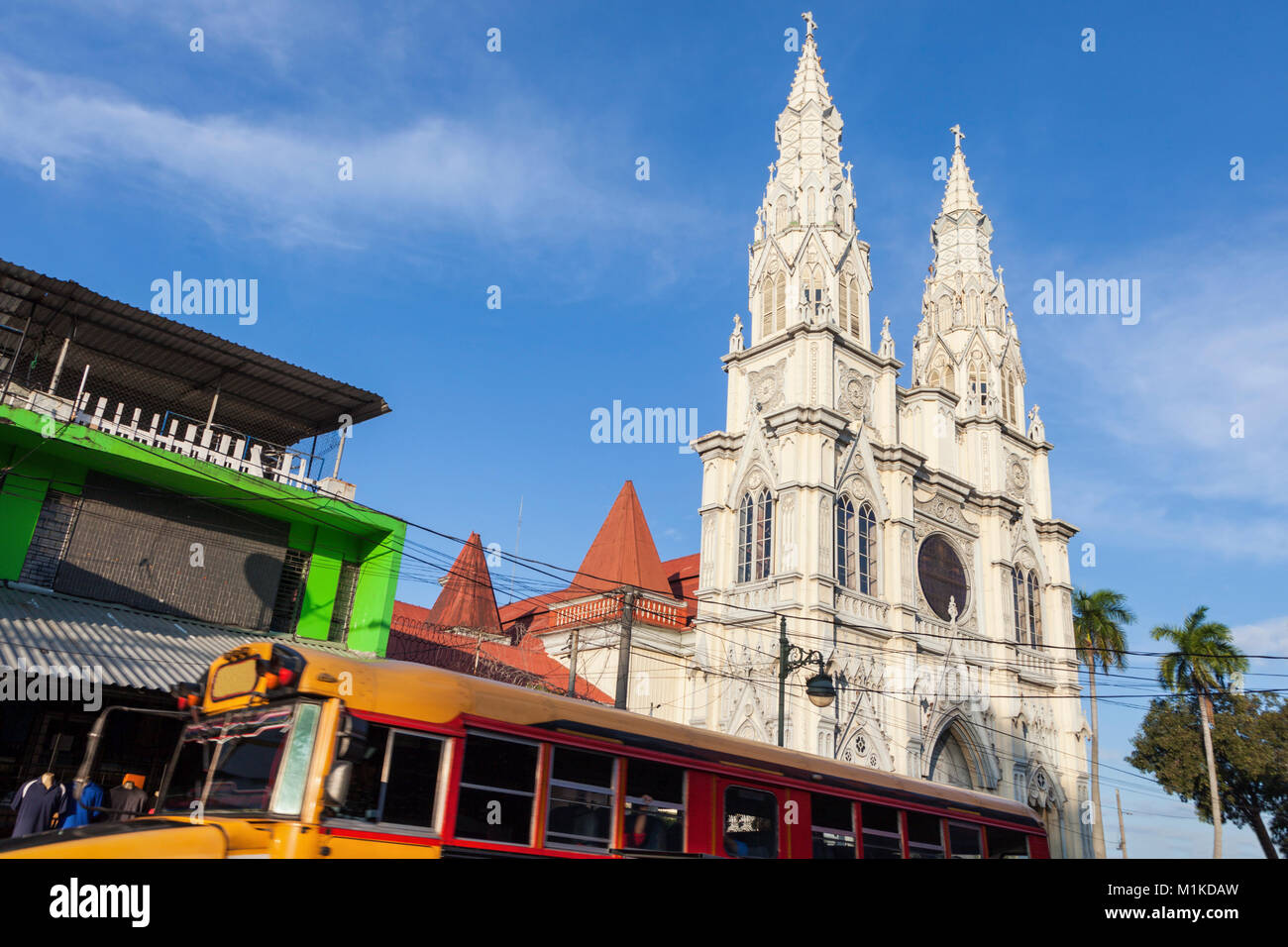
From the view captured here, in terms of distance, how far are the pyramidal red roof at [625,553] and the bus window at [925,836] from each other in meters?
31.8

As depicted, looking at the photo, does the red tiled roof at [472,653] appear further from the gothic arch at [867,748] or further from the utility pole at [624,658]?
the utility pole at [624,658]

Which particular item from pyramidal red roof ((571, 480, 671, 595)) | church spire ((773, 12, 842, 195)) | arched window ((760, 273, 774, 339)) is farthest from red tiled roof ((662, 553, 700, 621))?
church spire ((773, 12, 842, 195))

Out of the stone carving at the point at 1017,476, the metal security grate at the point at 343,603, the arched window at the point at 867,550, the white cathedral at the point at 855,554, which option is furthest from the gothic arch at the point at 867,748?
the stone carving at the point at 1017,476

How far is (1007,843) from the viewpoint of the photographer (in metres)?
13.1

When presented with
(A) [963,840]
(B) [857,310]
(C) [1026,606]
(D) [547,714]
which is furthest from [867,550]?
(D) [547,714]

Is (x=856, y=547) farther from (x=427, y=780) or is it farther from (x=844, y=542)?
(x=427, y=780)

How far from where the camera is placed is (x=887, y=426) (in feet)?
123

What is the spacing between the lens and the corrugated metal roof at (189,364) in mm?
19078

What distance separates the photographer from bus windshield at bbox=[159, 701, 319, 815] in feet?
23.5

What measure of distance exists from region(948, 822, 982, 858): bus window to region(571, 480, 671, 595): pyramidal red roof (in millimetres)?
31312

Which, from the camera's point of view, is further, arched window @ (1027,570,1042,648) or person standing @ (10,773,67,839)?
arched window @ (1027,570,1042,648)

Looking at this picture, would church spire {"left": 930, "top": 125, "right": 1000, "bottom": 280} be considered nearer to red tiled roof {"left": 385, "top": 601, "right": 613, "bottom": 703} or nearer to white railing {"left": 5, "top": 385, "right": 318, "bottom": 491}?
red tiled roof {"left": 385, "top": 601, "right": 613, "bottom": 703}

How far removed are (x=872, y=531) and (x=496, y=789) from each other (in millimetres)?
28798
